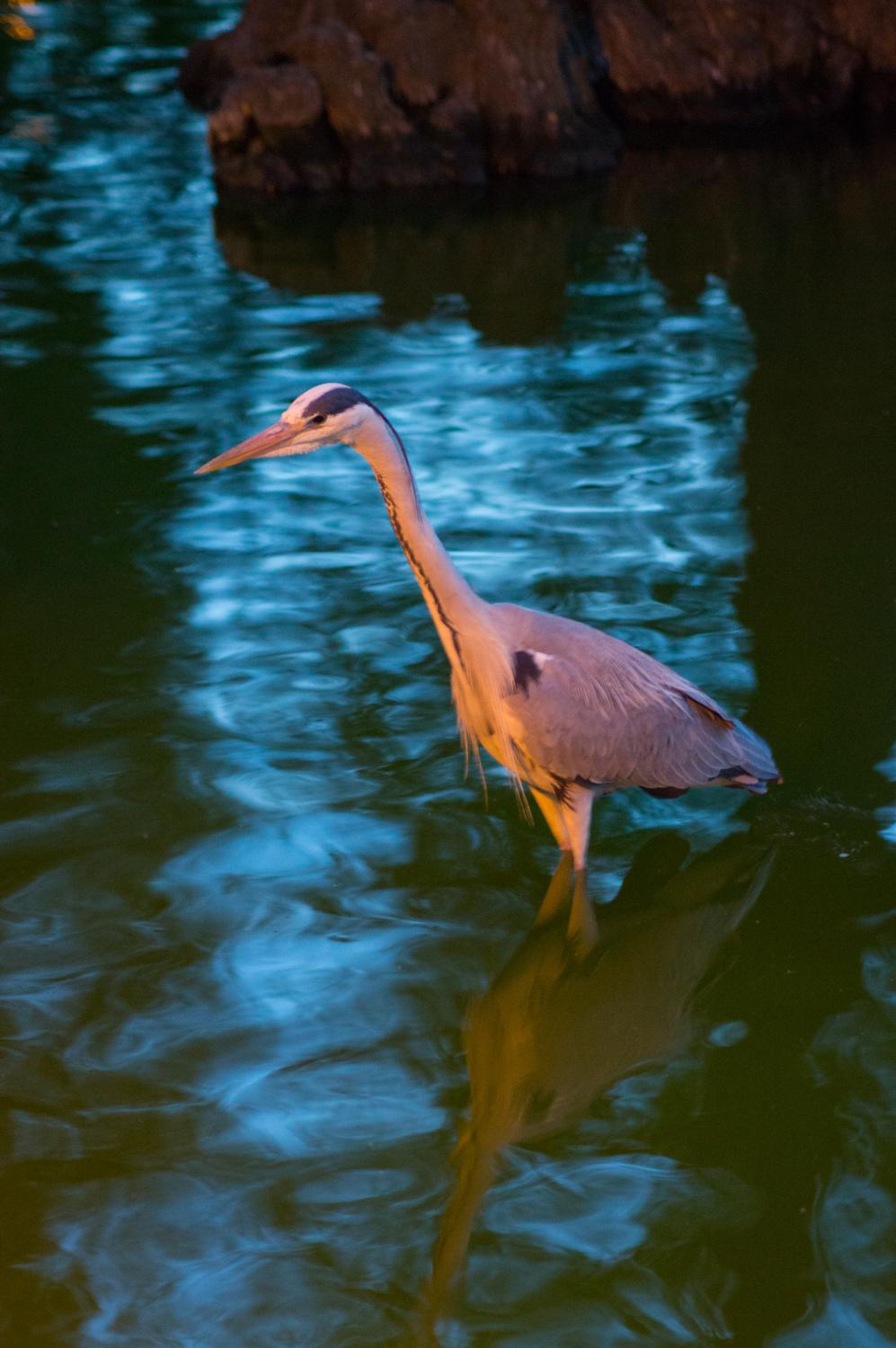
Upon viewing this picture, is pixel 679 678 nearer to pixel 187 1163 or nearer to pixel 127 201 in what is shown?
pixel 187 1163

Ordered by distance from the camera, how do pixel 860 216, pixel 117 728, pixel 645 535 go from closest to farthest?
pixel 117 728
pixel 645 535
pixel 860 216

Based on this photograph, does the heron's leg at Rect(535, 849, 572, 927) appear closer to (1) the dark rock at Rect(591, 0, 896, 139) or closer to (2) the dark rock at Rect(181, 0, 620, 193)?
(2) the dark rock at Rect(181, 0, 620, 193)

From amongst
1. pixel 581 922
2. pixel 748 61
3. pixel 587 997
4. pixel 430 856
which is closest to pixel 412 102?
pixel 748 61

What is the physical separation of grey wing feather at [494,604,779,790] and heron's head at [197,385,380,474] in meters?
0.70

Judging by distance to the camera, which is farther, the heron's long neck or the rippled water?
the heron's long neck

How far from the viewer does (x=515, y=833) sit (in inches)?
174

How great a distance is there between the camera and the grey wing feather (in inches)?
157

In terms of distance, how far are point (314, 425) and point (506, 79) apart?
7.76 metres

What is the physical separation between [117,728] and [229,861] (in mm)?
851

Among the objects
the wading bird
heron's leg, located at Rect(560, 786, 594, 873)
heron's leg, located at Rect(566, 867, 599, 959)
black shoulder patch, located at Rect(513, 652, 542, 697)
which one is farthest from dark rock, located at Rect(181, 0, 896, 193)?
heron's leg, located at Rect(566, 867, 599, 959)

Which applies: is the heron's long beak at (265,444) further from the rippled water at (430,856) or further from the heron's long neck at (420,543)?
the rippled water at (430,856)

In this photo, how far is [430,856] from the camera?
430cm

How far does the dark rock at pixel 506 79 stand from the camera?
1054cm

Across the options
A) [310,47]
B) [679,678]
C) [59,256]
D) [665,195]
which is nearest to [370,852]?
[679,678]
